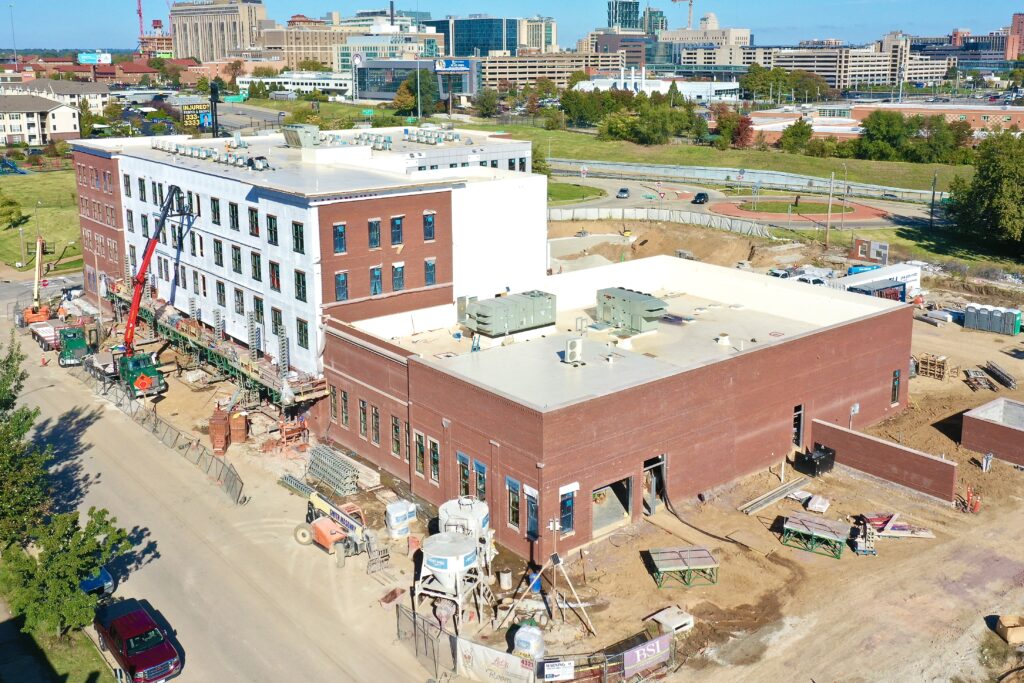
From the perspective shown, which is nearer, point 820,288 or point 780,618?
point 780,618

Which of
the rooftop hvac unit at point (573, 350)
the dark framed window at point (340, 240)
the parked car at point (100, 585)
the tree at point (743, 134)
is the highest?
the tree at point (743, 134)

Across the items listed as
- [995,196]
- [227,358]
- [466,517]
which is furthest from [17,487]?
[995,196]

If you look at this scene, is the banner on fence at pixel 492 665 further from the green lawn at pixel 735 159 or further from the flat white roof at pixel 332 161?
the green lawn at pixel 735 159

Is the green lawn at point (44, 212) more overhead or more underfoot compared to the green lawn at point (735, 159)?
more underfoot

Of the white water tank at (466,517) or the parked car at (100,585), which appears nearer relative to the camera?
the parked car at (100,585)

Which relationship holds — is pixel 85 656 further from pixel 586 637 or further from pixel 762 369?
pixel 762 369

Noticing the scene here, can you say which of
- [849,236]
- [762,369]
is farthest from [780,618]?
[849,236]

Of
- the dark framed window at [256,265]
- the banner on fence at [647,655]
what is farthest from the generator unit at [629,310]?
the banner on fence at [647,655]
